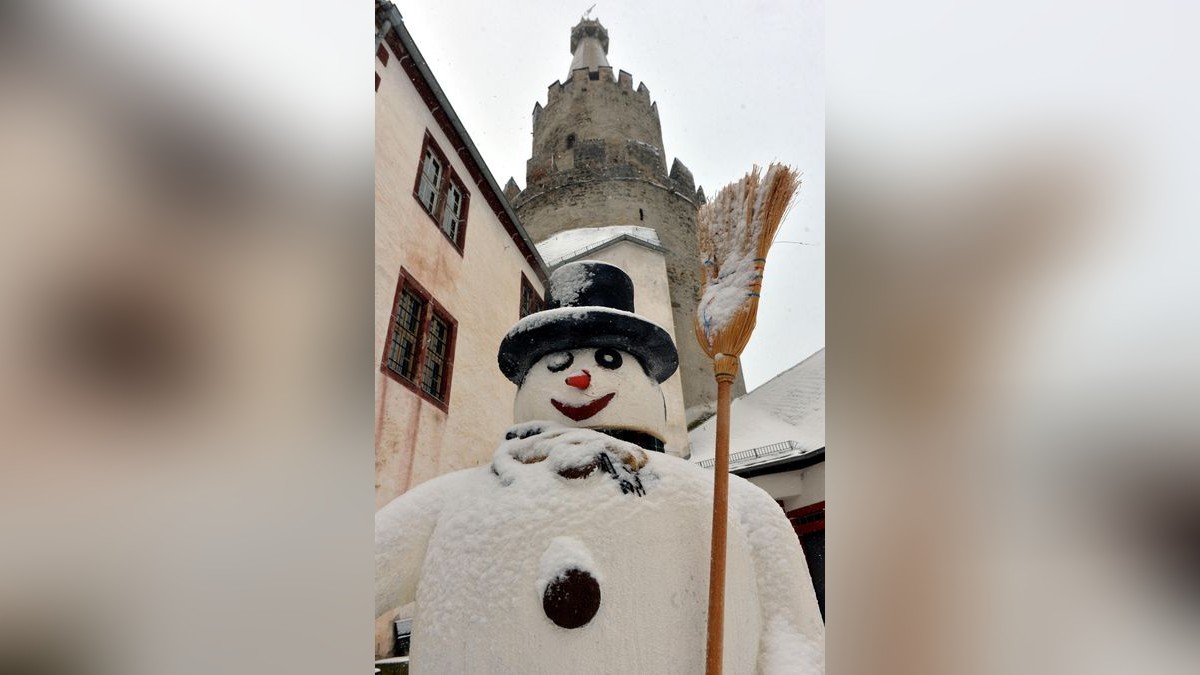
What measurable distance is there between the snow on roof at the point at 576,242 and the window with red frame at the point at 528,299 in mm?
60

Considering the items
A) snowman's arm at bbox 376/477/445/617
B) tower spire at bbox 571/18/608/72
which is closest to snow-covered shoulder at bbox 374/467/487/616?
snowman's arm at bbox 376/477/445/617

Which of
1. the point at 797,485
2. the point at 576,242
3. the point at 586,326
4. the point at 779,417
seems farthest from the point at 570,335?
the point at 797,485

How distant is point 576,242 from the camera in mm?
1314

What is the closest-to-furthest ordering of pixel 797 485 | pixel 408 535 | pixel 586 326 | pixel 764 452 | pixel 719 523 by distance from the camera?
pixel 719 523, pixel 408 535, pixel 586 326, pixel 797 485, pixel 764 452

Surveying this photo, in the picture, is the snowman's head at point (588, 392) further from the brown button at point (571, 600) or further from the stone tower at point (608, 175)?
the brown button at point (571, 600)

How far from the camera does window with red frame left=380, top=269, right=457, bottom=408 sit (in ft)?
2.98

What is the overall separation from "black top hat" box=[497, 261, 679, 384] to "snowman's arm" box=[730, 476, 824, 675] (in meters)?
0.30

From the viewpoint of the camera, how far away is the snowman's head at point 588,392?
1.16 meters

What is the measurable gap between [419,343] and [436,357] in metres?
0.06

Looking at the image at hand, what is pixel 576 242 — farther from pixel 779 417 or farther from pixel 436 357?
pixel 779 417
